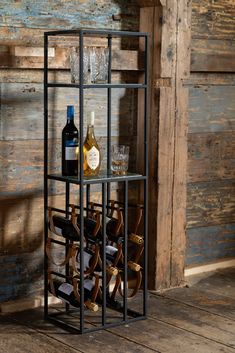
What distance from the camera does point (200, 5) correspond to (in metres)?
4.17

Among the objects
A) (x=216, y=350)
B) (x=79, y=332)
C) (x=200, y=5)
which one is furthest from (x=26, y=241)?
(x=200, y=5)

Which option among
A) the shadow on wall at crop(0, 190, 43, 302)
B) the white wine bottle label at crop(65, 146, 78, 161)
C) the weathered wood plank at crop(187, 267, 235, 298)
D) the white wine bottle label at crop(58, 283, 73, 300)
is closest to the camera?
the white wine bottle label at crop(65, 146, 78, 161)

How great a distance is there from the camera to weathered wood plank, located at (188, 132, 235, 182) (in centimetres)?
430

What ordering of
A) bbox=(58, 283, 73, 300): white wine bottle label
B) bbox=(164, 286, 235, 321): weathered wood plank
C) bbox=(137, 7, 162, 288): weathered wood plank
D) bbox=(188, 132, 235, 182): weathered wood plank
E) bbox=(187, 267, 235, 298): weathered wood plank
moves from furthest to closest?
bbox=(188, 132, 235, 182): weathered wood plank → bbox=(187, 267, 235, 298): weathered wood plank → bbox=(137, 7, 162, 288): weathered wood plank → bbox=(164, 286, 235, 321): weathered wood plank → bbox=(58, 283, 73, 300): white wine bottle label

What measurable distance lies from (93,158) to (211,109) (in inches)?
48.2

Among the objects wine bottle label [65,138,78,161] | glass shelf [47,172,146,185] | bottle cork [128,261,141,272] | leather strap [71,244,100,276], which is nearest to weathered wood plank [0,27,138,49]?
wine bottle label [65,138,78,161]

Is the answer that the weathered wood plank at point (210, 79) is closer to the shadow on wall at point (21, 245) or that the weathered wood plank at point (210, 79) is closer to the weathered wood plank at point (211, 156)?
the weathered wood plank at point (211, 156)

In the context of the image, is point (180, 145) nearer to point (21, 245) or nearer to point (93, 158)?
point (93, 158)

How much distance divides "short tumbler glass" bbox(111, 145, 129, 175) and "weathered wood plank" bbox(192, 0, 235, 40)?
1.05m

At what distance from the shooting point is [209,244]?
448cm

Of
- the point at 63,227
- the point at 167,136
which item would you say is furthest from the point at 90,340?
the point at 167,136

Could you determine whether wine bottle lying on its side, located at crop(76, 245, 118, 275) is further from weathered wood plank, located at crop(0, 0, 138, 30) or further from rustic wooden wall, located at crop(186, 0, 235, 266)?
weathered wood plank, located at crop(0, 0, 138, 30)

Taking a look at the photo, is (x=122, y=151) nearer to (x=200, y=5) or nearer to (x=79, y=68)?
(x=79, y=68)

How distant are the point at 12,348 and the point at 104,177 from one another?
2.80ft
